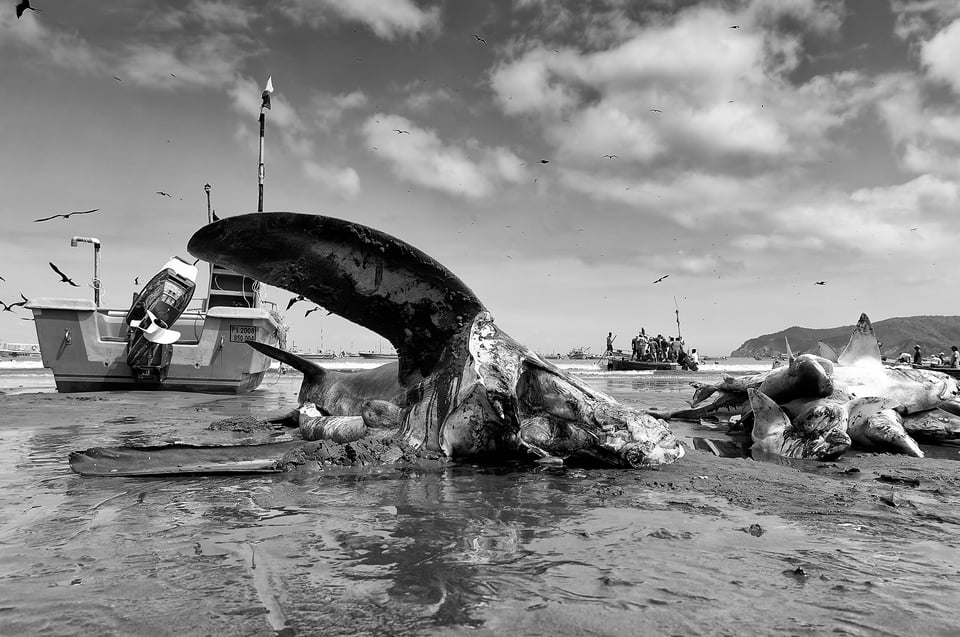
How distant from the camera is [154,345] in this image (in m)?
12.3

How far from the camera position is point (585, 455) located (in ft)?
12.9

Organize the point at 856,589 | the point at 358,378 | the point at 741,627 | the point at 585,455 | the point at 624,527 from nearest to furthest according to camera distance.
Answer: the point at 741,627
the point at 856,589
the point at 624,527
the point at 585,455
the point at 358,378

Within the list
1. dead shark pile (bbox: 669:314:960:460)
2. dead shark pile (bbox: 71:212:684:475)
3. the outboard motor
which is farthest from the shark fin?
the outboard motor

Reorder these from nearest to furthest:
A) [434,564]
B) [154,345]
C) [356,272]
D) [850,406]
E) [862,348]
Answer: [434,564] → [356,272] → [850,406] → [862,348] → [154,345]

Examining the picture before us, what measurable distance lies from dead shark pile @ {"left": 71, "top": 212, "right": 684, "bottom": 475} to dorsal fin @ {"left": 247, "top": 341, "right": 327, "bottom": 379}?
57.3 inches

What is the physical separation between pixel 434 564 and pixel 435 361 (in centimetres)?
253

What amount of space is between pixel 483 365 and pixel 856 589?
2.50 metres

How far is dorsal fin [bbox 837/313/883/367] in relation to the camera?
648 cm

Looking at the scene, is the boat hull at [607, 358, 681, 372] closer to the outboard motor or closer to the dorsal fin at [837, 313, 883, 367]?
the outboard motor

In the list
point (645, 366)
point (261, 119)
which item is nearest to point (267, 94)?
point (261, 119)

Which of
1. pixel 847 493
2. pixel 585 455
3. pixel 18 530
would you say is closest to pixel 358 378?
pixel 585 455

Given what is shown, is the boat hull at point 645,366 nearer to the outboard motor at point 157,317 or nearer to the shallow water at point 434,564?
the outboard motor at point 157,317

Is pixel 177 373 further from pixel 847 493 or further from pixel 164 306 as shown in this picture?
pixel 847 493

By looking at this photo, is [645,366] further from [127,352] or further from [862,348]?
[862,348]
